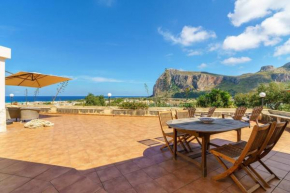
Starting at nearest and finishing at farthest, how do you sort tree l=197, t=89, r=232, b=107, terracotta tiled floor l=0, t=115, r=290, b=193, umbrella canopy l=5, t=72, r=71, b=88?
terracotta tiled floor l=0, t=115, r=290, b=193 → umbrella canopy l=5, t=72, r=71, b=88 → tree l=197, t=89, r=232, b=107

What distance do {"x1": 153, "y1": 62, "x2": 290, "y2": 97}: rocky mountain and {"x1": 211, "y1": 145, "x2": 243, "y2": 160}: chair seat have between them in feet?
31.6

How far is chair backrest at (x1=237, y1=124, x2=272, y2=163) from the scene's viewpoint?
64.0 inches

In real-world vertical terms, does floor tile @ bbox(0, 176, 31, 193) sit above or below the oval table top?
below

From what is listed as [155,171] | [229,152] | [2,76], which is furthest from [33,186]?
[2,76]

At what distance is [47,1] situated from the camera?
8.50 m

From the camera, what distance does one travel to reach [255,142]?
5.65 ft

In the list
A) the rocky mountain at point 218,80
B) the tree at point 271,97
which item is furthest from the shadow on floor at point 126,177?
the tree at point 271,97

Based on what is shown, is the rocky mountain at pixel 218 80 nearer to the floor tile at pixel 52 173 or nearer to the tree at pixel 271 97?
the tree at pixel 271 97

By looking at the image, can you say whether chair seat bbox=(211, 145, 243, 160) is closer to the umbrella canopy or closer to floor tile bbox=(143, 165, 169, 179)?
floor tile bbox=(143, 165, 169, 179)

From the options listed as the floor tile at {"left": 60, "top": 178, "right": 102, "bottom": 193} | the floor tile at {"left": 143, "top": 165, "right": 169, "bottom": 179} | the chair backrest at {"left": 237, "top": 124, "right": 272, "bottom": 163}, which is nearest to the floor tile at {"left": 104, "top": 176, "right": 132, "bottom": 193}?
the floor tile at {"left": 60, "top": 178, "right": 102, "bottom": 193}

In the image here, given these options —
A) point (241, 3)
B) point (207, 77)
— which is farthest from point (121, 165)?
point (207, 77)

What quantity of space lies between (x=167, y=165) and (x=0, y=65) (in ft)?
19.9

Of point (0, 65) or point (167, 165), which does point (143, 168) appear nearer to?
point (167, 165)

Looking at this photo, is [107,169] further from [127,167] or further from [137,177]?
Answer: [137,177]
